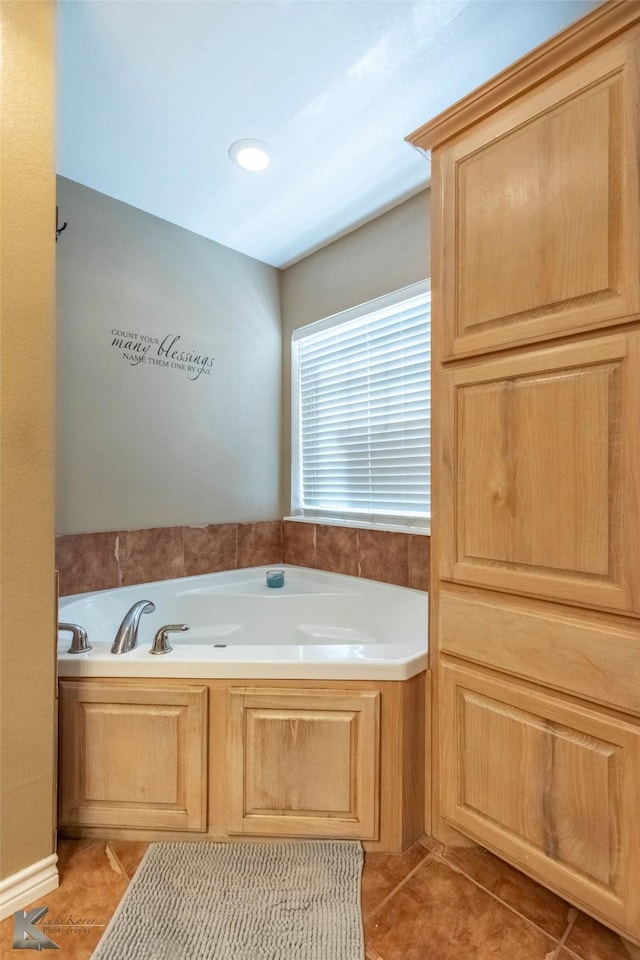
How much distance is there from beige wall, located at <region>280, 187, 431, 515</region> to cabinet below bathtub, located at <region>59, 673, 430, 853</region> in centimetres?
167

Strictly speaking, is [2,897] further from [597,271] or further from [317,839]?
[597,271]

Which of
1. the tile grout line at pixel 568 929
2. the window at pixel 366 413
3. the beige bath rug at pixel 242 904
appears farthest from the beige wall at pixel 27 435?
the window at pixel 366 413

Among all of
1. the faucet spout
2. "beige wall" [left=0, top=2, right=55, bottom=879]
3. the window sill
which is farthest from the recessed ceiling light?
the faucet spout

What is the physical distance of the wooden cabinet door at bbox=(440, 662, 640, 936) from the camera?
3.49 ft

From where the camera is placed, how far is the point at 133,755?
1.49m

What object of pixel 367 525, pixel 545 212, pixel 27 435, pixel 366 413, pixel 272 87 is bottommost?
pixel 367 525

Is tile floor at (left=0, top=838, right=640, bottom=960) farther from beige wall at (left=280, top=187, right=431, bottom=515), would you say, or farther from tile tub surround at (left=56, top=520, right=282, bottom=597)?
beige wall at (left=280, top=187, right=431, bottom=515)

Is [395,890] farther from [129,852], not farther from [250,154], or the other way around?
[250,154]

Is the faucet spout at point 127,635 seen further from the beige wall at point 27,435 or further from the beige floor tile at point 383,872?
the beige floor tile at point 383,872

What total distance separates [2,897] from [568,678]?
1.58 metres

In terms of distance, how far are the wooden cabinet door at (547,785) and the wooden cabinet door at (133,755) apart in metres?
0.78

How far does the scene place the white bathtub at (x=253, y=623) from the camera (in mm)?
1472

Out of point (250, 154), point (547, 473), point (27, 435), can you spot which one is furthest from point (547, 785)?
point (250, 154)

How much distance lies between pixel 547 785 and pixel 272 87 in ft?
7.71
